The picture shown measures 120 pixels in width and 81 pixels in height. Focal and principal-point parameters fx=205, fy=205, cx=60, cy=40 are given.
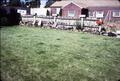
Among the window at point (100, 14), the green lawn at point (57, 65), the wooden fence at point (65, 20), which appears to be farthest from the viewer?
the window at point (100, 14)

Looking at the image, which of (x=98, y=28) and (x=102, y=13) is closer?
(x=98, y=28)

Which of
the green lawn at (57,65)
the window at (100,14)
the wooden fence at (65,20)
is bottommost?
the green lawn at (57,65)

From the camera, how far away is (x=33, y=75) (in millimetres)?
6477

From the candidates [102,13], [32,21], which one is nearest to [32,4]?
[102,13]

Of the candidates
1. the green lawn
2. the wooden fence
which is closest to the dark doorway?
the wooden fence

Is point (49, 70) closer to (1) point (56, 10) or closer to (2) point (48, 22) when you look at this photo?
(2) point (48, 22)

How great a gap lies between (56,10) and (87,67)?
37282 mm

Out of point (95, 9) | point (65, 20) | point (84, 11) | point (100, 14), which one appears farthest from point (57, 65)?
point (84, 11)

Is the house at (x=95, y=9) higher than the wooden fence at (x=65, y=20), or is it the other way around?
the house at (x=95, y=9)

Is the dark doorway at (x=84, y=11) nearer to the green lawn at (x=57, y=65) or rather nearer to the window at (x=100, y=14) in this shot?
the window at (x=100, y=14)

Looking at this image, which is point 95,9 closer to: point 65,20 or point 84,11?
point 84,11

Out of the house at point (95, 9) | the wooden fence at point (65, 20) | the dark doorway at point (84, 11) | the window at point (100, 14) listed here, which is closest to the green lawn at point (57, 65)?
the wooden fence at point (65, 20)

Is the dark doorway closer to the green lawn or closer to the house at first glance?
the house

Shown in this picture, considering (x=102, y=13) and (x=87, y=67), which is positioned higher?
(x=102, y=13)
